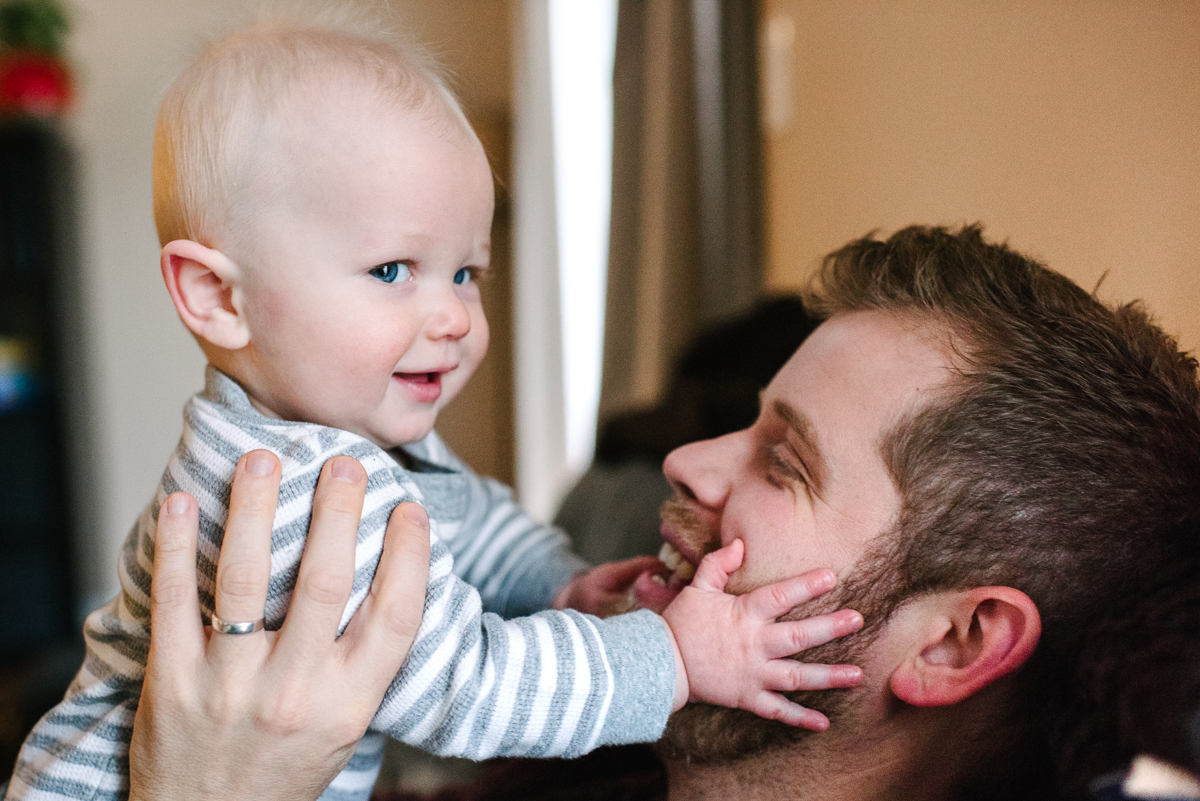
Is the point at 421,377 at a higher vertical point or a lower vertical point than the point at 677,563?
higher

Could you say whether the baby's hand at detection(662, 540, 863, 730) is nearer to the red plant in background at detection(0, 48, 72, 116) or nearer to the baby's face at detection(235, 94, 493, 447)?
the baby's face at detection(235, 94, 493, 447)

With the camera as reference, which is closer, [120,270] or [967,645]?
[967,645]

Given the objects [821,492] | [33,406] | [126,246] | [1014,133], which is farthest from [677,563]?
[126,246]

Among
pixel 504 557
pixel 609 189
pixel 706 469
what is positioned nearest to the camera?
pixel 706 469

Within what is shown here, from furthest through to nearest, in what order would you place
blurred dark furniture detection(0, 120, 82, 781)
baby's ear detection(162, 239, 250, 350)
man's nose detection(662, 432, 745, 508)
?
blurred dark furniture detection(0, 120, 82, 781), man's nose detection(662, 432, 745, 508), baby's ear detection(162, 239, 250, 350)

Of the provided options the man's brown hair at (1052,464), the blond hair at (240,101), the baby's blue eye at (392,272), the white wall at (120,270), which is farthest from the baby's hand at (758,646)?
the white wall at (120,270)

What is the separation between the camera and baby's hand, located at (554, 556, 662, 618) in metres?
1.10

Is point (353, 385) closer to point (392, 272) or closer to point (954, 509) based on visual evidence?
point (392, 272)

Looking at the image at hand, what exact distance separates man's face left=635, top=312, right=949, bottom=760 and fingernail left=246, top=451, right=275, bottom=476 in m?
Answer: 0.46

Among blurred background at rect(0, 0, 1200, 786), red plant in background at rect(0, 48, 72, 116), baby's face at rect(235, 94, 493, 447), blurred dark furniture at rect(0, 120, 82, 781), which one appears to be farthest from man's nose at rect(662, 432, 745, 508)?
red plant in background at rect(0, 48, 72, 116)

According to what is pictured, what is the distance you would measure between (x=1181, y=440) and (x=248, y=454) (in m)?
0.94

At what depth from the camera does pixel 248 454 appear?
798 millimetres

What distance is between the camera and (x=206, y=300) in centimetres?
89

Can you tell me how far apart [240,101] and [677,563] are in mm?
721
